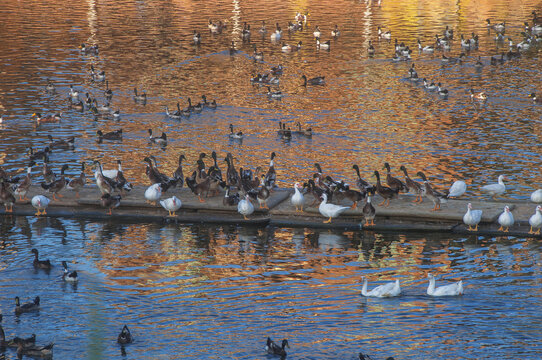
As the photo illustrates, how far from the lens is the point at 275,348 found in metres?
20.7

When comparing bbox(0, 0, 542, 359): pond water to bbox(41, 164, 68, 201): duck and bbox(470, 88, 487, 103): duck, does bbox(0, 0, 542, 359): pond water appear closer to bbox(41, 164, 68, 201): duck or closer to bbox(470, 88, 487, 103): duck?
bbox(470, 88, 487, 103): duck

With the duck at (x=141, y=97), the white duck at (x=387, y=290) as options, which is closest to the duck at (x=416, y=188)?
the white duck at (x=387, y=290)

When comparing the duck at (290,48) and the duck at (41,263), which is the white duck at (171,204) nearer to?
the duck at (41,263)

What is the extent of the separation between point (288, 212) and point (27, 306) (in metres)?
11.4

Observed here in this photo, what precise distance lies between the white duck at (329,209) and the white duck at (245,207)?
2.66 m

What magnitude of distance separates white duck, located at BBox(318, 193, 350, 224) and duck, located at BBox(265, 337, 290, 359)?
1010 centimetres

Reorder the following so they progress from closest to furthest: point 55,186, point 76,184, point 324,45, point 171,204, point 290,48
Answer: point 171,204, point 55,186, point 76,184, point 324,45, point 290,48

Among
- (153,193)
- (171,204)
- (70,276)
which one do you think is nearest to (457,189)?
(171,204)

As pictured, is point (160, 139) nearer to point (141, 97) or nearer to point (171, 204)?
point (141, 97)

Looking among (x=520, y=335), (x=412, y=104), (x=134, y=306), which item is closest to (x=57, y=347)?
(x=134, y=306)

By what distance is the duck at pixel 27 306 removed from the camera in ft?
77.0

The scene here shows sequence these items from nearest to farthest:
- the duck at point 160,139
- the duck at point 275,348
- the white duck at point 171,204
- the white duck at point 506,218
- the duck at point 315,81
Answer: the duck at point 275,348
the white duck at point 506,218
the white duck at point 171,204
the duck at point 160,139
the duck at point 315,81

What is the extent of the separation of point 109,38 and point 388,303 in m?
60.0

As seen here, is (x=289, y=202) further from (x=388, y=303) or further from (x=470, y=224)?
(x=388, y=303)
